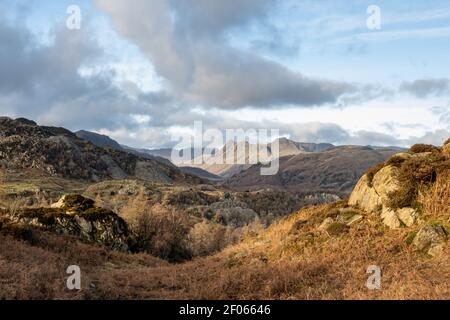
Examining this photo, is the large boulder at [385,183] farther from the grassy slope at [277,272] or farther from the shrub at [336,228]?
the shrub at [336,228]

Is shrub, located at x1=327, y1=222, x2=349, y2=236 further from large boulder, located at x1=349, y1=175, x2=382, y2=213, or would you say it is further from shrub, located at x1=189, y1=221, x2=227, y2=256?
shrub, located at x1=189, y1=221, x2=227, y2=256

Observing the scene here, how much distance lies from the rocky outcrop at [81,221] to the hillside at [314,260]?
240 centimetres

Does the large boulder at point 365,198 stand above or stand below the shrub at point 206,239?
above

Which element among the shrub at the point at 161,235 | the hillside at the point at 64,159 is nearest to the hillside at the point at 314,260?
the shrub at the point at 161,235

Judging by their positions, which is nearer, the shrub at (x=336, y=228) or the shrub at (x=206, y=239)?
the shrub at (x=336, y=228)

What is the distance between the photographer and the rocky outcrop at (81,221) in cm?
2689

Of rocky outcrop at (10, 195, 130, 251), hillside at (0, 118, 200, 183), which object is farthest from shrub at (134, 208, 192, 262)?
hillside at (0, 118, 200, 183)

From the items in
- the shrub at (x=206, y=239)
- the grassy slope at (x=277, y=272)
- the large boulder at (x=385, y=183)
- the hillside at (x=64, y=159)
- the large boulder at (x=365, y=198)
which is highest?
the hillside at (x=64, y=159)

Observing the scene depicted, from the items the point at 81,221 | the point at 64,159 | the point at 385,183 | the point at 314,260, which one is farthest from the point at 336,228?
the point at 64,159

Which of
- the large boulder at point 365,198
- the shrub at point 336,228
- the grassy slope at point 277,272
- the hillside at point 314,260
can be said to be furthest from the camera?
the large boulder at point 365,198

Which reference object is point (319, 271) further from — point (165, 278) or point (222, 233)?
point (222, 233)

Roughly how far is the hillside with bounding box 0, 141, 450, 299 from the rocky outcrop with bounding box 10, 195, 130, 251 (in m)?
2.40
